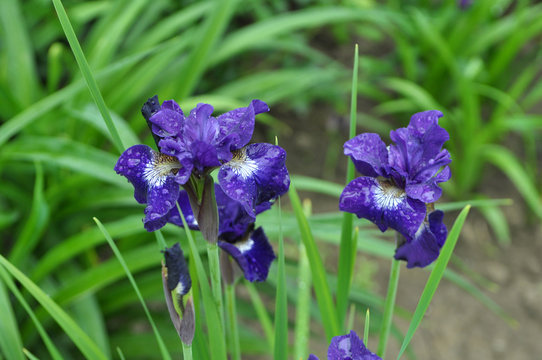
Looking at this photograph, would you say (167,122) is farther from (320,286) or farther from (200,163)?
(320,286)

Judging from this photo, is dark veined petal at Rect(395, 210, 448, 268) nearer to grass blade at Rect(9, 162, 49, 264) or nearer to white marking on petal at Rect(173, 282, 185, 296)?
white marking on petal at Rect(173, 282, 185, 296)

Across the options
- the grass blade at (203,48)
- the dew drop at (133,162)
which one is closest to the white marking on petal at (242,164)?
the dew drop at (133,162)

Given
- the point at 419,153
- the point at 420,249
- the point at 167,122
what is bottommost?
the point at 420,249

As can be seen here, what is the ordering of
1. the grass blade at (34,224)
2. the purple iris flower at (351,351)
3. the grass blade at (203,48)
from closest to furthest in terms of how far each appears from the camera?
the purple iris flower at (351,351), the grass blade at (34,224), the grass blade at (203,48)

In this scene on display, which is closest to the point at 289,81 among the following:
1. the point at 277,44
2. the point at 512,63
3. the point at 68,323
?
the point at 277,44

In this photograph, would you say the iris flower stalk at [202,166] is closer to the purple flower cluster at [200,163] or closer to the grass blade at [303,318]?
the purple flower cluster at [200,163]

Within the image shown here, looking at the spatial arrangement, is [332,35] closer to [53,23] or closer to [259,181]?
[53,23]

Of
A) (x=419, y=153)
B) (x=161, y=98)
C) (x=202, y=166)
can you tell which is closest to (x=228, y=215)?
(x=202, y=166)
